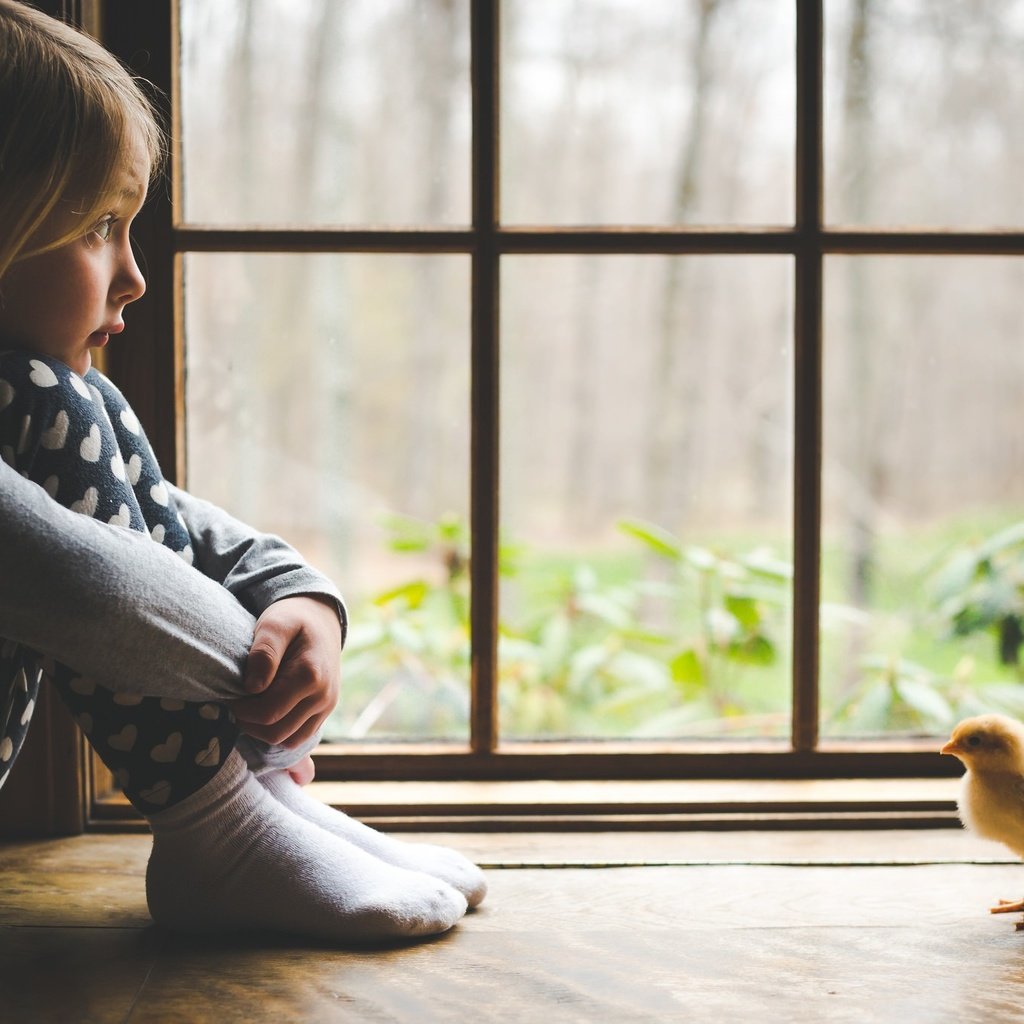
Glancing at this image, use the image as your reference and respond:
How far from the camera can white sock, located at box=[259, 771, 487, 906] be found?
83 centimetres

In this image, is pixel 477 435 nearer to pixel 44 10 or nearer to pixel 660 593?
pixel 660 593

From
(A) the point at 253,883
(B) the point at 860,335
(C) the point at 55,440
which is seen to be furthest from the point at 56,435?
(B) the point at 860,335

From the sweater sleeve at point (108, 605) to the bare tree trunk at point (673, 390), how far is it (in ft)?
2.37

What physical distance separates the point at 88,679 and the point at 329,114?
72 cm

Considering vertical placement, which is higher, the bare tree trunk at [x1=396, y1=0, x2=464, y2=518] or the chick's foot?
the bare tree trunk at [x1=396, y1=0, x2=464, y2=518]

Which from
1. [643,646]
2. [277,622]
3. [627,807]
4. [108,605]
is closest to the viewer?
[108,605]

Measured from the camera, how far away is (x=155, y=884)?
0.78m

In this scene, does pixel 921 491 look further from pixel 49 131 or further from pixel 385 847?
pixel 49 131

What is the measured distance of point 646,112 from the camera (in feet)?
3.97

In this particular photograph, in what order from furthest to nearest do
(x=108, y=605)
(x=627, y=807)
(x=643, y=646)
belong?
(x=643, y=646) < (x=627, y=807) < (x=108, y=605)

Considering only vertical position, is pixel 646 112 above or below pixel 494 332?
above

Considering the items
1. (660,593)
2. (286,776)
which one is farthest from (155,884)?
(660,593)

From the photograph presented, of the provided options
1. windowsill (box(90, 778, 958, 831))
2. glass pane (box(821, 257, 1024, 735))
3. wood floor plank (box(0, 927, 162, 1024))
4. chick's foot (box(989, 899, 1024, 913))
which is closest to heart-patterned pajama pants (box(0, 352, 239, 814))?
wood floor plank (box(0, 927, 162, 1024))

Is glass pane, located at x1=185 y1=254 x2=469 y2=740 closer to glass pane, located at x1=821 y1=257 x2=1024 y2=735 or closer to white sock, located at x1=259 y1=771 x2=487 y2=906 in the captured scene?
white sock, located at x1=259 y1=771 x2=487 y2=906
